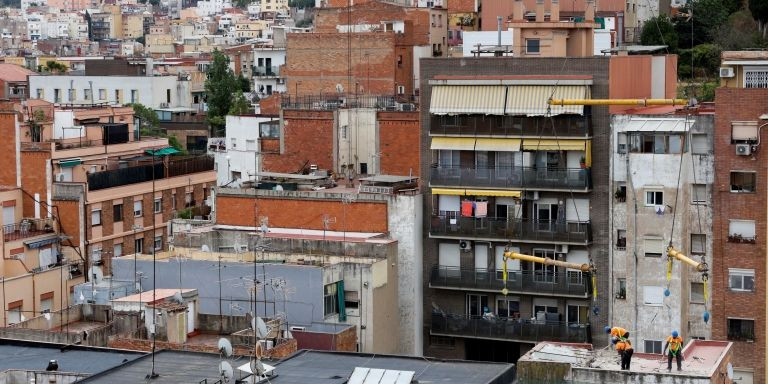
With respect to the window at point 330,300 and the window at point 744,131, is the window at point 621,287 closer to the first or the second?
the window at point 744,131

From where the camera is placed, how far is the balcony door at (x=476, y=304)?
40.0m

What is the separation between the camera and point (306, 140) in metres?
47.2

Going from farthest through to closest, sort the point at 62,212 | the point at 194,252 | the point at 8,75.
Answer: the point at 8,75
the point at 62,212
the point at 194,252

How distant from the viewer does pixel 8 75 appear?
277 feet

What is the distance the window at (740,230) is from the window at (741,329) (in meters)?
1.84

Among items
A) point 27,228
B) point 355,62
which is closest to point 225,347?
point 27,228

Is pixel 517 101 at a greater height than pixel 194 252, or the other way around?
pixel 517 101

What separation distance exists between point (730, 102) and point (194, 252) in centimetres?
1310

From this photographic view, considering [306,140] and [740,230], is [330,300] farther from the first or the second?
[306,140]

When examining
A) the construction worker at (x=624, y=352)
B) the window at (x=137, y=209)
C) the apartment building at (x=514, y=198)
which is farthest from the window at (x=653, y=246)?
the window at (x=137, y=209)

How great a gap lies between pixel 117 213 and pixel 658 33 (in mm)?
37868

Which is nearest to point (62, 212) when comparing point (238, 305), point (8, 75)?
point (238, 305)

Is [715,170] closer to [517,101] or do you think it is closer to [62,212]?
[517,101]

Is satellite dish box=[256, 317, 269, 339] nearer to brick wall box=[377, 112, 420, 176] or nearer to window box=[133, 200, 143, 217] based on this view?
brick wall box=[377, 112, 420, 176]
